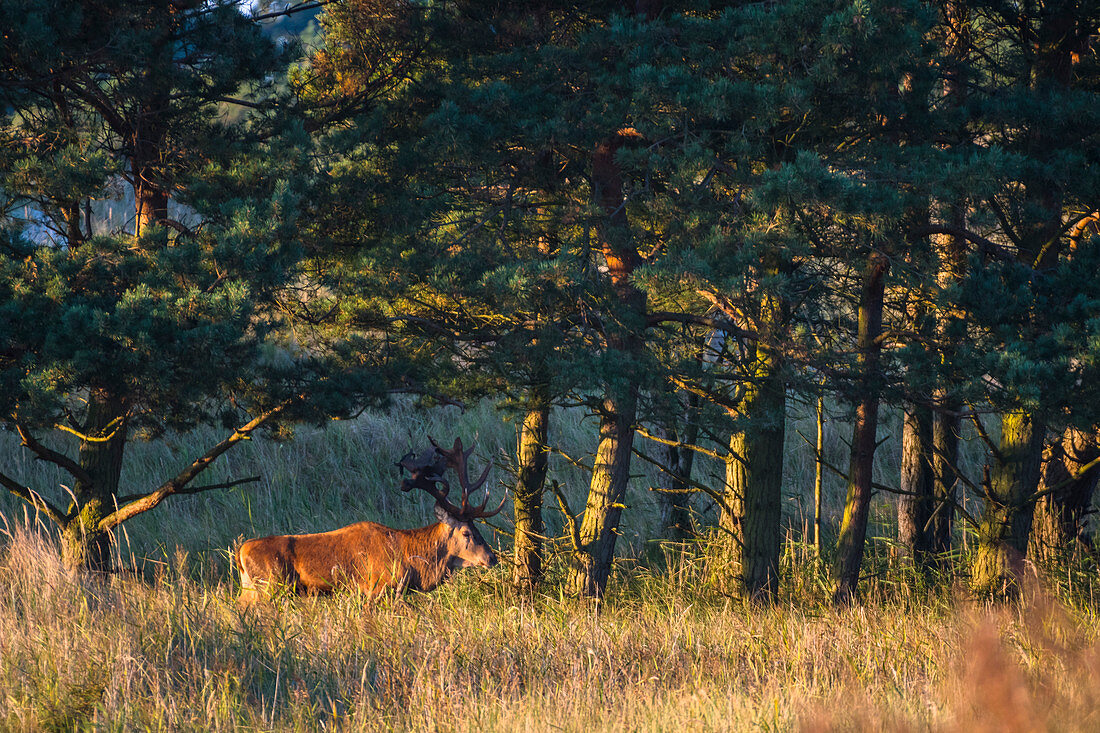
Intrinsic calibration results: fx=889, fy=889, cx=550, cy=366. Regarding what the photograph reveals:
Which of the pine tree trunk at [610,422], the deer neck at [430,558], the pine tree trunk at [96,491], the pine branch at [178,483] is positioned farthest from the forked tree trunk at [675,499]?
the pine tree trunk at [96,491]

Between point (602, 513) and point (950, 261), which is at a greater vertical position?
point (950, 261)

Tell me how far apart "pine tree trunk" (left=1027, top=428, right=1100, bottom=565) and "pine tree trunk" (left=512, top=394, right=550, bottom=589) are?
5.10 meters

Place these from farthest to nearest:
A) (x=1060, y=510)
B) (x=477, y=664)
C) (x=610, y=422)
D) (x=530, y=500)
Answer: (x=1060, y=510), (x=530, y=500), (x=610, y=422), (x=477, y=664)

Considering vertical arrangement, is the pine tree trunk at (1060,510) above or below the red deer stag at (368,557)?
above

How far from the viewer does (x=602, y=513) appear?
27.6 ft

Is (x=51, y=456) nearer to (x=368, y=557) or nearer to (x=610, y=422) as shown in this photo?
(x=368, y=557)

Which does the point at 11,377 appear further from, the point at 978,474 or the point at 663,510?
the point at 978,474

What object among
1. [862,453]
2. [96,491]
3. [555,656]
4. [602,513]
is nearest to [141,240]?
[96,491]

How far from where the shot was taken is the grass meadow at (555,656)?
453cm

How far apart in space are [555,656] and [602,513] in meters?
2.37

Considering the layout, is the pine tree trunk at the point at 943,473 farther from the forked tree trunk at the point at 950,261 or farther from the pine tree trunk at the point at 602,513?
the pine tree trunk at the point at 602,513

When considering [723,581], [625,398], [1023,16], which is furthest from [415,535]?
[1023,16]

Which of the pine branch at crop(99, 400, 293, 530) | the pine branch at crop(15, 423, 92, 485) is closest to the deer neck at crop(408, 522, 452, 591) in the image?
the pine branch at crop(99, 400, 293, 530)

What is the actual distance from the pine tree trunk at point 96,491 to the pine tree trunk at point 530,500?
3.76 metres
